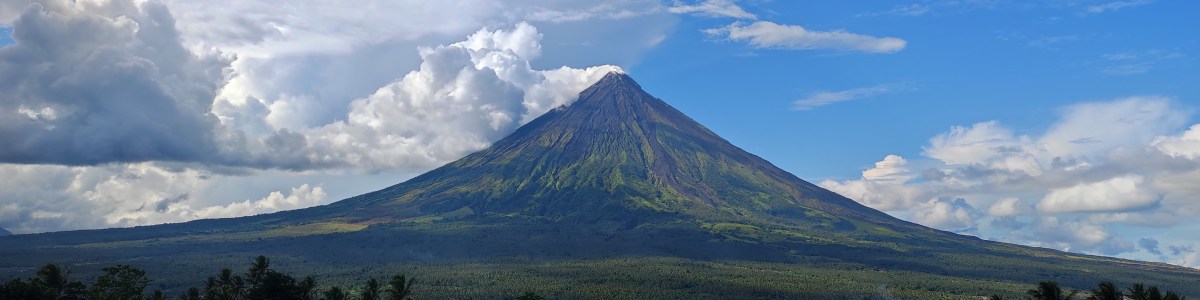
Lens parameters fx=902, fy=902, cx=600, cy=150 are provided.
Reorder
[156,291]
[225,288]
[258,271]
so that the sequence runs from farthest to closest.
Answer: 1. [258,271]
2. [225,288]
3. [156,291]

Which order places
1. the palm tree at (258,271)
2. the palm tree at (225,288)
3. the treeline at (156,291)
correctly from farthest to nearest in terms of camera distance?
the palm tree at (258,271), the palm tree at (225,288), the treeline at (156,291)

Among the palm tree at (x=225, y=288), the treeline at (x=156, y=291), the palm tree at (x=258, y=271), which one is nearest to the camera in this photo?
the treeline at (x=156, y=291)

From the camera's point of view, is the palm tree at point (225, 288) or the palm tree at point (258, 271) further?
the palm tree at point (258, 271)

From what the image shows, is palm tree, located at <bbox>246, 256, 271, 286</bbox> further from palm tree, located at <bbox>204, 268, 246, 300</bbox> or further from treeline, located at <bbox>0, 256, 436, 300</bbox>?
palm tree, located at <bbox>204, 268, 246, 300</bbox>

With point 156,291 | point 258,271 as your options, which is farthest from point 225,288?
point 156,291

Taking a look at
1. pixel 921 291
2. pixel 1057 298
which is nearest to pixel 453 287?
pixel 921 291

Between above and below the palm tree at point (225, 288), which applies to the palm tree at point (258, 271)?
above

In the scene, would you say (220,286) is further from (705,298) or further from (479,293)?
(705,298)

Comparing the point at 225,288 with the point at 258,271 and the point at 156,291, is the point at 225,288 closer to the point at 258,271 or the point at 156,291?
the point at 258,271

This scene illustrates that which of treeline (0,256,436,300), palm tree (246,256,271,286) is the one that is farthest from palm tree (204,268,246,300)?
palm tree (246,256,271,286)

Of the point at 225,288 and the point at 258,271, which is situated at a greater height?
the point at 258,271

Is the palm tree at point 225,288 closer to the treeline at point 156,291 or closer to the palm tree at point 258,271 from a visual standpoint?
the treeline at point 156,291

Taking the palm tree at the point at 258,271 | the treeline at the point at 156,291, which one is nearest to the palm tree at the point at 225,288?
the treeline at the point at 156,291
